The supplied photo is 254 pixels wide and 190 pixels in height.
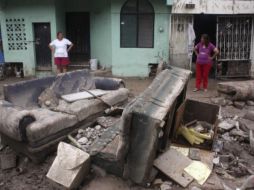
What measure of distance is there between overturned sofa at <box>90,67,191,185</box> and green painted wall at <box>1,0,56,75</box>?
804cm

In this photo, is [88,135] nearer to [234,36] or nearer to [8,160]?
[8,160]

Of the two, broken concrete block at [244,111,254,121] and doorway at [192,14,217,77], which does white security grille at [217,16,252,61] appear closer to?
doorway at [192,14,217,77]

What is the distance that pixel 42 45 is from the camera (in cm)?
1225

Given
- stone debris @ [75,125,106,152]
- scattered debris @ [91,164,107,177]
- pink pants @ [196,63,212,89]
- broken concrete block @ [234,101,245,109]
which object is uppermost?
pink pants @ [196,63,212,89]

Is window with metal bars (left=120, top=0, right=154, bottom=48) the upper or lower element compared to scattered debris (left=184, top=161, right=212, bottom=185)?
upper

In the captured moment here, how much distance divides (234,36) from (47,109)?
793 cm

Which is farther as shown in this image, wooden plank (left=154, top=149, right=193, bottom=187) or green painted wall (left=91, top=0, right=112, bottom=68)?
green painted wall (left=91, top=0, right=112, bottom=68)

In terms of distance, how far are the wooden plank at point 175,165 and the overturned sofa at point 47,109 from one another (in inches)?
69.0

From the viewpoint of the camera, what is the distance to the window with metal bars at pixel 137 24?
11305 mm

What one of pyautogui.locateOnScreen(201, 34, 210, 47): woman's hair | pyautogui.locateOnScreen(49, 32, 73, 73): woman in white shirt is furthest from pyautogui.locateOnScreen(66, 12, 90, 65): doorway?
pyautogui.locateOnScreen(201, 34, 210, 47): woman's hair

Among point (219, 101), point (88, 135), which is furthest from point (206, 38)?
point (88, 135)

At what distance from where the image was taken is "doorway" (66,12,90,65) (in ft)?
42.2

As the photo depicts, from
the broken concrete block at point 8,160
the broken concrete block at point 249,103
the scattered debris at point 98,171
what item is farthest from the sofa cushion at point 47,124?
the broken concrete block at point 249,103

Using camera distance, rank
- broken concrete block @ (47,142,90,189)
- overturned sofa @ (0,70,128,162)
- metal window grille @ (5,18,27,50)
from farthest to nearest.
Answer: metal window grille @ (5,18,27,50)
overturned sofa @ (0,70,128,162)
broken concrete block @ (47,142,90,189)
